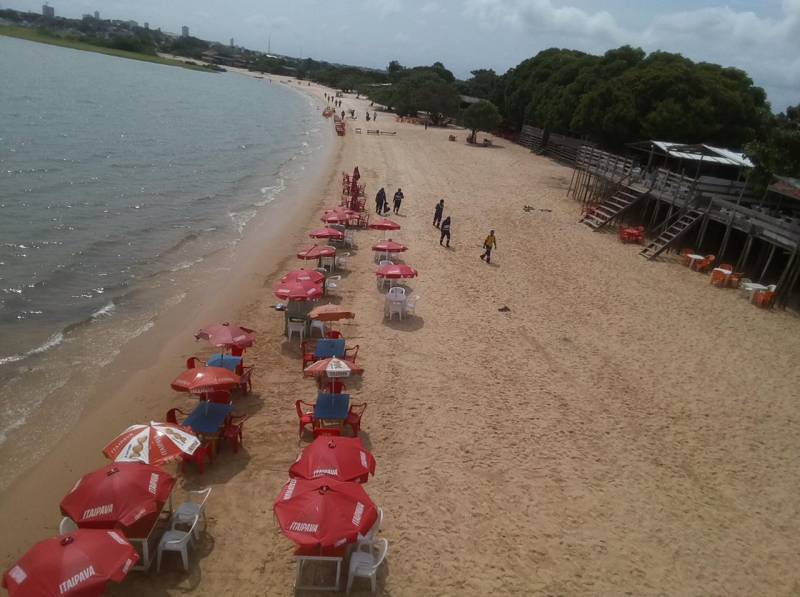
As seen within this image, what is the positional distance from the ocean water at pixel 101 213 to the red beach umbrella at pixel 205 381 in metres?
3.36

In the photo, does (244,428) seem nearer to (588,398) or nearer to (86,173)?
(588,398)

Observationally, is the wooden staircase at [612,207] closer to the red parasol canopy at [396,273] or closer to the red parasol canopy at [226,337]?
the red parasol canopy at [396,273]

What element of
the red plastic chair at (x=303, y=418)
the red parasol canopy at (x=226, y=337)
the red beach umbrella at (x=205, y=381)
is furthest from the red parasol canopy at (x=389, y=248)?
the red beach umbrella at (x=205, y=381)

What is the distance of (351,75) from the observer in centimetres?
14138

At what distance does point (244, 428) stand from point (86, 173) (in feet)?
82.5

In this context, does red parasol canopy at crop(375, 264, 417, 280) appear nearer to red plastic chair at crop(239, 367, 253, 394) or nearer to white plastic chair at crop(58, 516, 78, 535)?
red plastic chair at crop(239, 367, 253, 394)

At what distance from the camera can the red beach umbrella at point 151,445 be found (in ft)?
25.2

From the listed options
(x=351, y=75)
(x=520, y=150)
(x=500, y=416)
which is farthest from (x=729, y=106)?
(x=351, y=75)

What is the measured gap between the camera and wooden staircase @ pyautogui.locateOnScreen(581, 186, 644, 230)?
25.4 metres

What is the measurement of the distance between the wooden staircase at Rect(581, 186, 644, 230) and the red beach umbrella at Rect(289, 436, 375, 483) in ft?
67.4

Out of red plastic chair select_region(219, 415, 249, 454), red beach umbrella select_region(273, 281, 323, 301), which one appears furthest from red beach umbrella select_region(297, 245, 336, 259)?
red plastic chair select_region(219, 415, 249, 454)

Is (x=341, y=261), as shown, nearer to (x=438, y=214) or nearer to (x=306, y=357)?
(x=438, y=214)

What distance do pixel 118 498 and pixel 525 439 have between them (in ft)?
21.7

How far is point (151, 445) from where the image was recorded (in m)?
7.81
